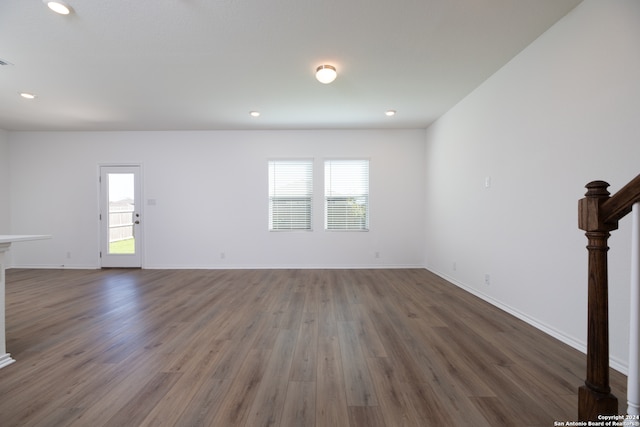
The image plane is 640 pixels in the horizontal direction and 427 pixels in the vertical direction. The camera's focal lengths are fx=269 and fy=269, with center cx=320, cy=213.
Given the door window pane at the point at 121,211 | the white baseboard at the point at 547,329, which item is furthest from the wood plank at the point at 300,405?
the door window pane at the point at 121,211

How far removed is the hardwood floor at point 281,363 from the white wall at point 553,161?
35 cm

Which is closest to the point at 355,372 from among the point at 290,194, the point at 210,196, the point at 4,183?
the point at 290,194

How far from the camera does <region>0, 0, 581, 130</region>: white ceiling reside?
86.2 inches

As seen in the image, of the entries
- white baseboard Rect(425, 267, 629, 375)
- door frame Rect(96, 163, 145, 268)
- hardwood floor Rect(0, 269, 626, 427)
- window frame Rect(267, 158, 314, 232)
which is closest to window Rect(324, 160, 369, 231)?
window frame Rect(267, 158, 314, 232)

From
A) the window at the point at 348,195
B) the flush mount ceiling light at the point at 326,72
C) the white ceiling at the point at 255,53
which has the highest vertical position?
the white ceiling at the point at 255,53

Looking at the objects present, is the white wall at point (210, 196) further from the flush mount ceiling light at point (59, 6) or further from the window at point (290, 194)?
the flush mount ceiling light at point (59, 6)

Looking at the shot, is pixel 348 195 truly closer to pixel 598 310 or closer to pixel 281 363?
pixel 281 363

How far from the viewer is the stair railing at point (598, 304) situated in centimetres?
104

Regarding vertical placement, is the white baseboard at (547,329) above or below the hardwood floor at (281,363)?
above

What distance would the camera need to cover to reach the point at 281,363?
196 centimetres

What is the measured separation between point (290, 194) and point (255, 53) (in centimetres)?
298

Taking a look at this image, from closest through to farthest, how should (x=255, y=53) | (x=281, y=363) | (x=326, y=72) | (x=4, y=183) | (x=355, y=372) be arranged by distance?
(x=355, y=372)
(x=281, y=363)
(x=255, y=53)
(x=326, y=72)
(x=4, y=183)

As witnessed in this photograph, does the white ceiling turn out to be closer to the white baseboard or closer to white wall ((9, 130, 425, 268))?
white wall ((9, 130, 425, 268))

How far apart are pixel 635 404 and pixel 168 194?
6.22m
